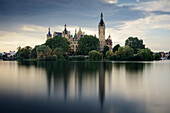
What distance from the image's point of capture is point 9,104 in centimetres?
797

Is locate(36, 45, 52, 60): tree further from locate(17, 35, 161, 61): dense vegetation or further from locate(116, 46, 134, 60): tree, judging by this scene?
locate(116, 46, 134, 60): tree

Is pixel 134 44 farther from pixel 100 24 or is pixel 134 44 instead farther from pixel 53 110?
pixel 53 110

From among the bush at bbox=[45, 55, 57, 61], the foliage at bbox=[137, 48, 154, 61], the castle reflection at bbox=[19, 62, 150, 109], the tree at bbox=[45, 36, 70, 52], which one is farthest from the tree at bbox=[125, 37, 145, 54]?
the castle reflection at bbox=[19, 62, 150, 109]

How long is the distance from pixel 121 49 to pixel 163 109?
6664 cm

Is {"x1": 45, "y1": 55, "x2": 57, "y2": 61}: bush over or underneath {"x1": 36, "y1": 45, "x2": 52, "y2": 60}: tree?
underneath

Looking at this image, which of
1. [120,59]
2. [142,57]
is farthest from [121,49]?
[142,57]

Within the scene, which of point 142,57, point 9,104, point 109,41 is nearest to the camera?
point 9,104

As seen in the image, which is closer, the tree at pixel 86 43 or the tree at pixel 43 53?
the tree at pixel 43 53

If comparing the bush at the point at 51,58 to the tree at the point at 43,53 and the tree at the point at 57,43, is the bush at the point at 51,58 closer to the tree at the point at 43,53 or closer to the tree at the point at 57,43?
the tree at the point at 43,53

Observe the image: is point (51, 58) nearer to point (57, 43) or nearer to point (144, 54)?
point (57, 43)

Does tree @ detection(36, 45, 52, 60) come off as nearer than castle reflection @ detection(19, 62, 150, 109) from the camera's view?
No

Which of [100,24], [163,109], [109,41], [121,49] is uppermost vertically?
[100,24]

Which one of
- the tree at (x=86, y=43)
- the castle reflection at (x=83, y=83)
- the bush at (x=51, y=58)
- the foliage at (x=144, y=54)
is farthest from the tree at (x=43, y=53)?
the castle reflection at (x=83, y=83)

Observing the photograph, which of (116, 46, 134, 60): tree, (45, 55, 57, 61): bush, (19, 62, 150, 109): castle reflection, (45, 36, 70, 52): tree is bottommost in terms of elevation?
(19, 62, 150, 109): castle reflection
